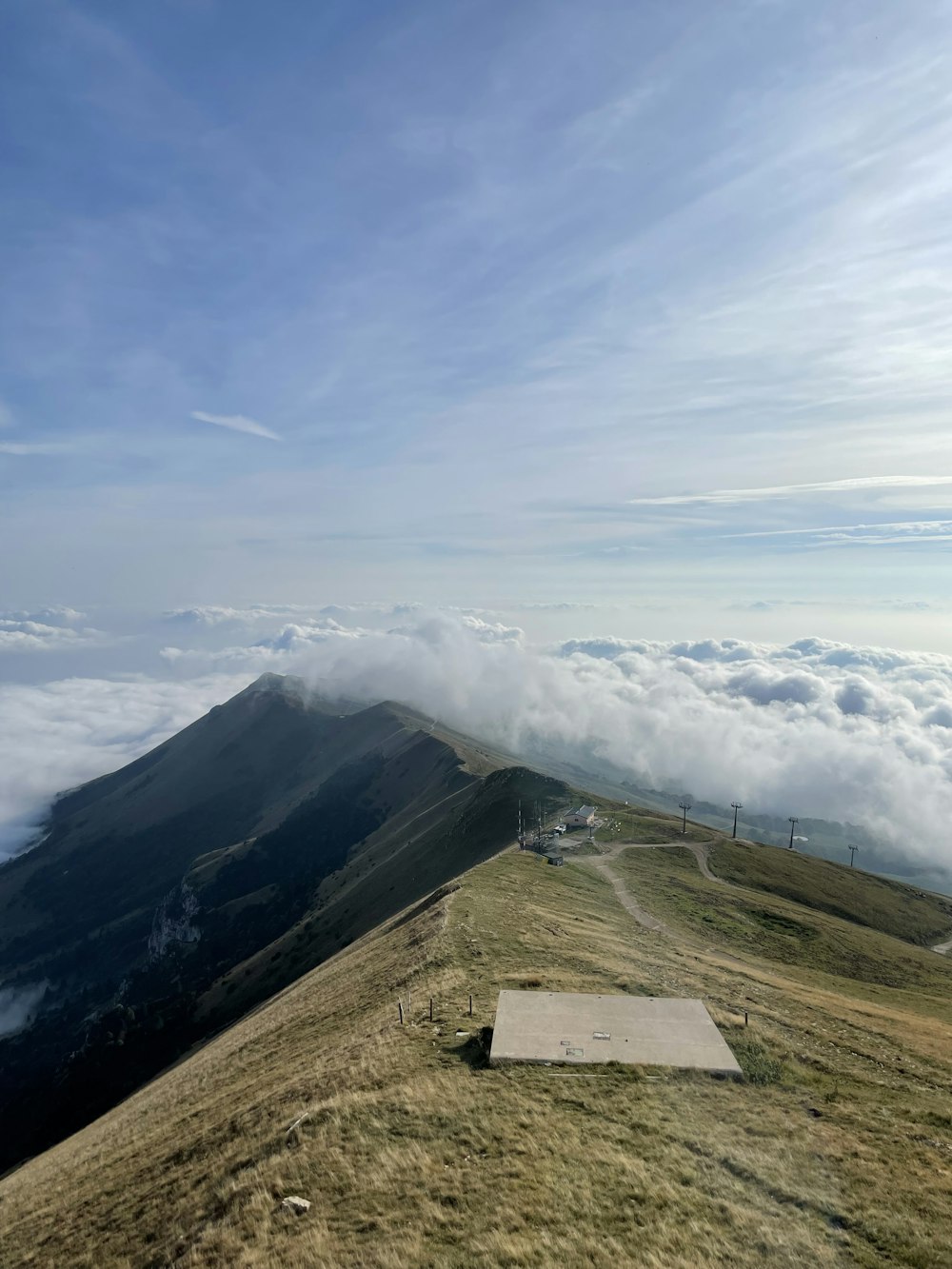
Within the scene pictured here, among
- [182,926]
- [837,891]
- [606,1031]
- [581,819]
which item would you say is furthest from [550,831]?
[182,926]

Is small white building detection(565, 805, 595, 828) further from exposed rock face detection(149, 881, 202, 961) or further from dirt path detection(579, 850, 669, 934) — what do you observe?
exposed rock face detection(149, 881, 202, 961)

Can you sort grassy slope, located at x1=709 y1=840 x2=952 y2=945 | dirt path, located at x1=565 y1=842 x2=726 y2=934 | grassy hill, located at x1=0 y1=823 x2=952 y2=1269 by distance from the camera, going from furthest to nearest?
1. grassy slope, located at x1=709 y1=840 x2=952 y2=945
2. dirt path, located at x1=565 y1=842 x2=726 y2=934
3. grassy hill, located at x1=0 y1=823 x2=952 y2=1269

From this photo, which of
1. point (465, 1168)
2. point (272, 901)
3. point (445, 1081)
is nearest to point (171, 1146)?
point (445, 1081)

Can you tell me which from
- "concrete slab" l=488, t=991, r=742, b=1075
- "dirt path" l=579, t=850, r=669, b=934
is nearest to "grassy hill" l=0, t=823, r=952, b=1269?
"concrete slab" l=488, t=991, r=742, b=1075

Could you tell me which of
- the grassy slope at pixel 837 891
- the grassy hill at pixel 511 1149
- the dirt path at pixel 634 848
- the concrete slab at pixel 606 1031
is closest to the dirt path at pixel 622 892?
the dirt path at pixel 634 848

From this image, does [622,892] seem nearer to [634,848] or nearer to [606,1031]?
[634,848]

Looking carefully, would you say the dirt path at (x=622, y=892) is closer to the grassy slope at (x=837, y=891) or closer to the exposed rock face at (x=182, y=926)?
the grassy slope at (x=837, y=891)
